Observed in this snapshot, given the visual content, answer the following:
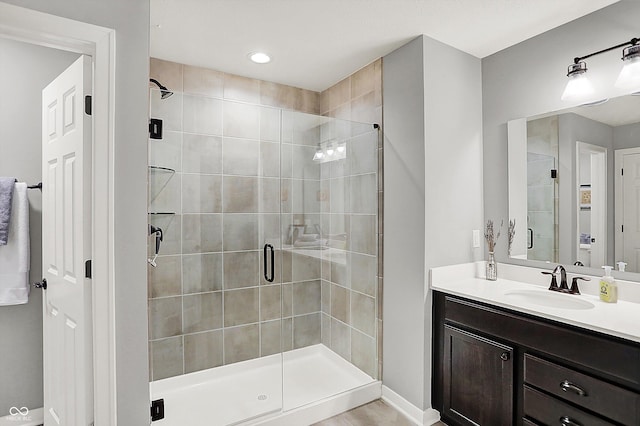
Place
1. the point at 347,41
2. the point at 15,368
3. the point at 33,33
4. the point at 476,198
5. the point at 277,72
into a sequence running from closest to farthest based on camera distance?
the point at 33,33 < the point at 15,368 < the point at 347,41 < the point at 476,198 < the point at 277,72

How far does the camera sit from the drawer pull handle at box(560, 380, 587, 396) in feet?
5.02

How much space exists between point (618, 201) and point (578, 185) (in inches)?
8.8

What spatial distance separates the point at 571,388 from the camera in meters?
1.56

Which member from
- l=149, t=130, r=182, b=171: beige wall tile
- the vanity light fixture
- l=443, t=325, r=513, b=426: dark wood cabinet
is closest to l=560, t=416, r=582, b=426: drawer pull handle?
l=443, t=325, r=513, b=426: dark wood cabinet

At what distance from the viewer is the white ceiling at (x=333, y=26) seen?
6.39 ft

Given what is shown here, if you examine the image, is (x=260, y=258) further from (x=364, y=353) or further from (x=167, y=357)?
(x=364, y=353)

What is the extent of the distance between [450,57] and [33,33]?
2409 mm

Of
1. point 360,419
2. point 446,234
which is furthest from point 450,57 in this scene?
point 360,419

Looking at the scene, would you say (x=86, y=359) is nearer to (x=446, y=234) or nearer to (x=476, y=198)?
(x=446, y=234)

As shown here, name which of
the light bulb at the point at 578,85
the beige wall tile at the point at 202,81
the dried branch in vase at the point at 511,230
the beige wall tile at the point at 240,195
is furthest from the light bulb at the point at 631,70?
the beige wall tile at the point at 202,81

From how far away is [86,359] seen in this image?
Result: 1.64 metres

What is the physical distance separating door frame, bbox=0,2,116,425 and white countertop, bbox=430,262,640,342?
190 centimetres

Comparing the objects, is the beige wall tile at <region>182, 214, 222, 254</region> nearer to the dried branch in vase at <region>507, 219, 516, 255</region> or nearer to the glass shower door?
the glass shower door

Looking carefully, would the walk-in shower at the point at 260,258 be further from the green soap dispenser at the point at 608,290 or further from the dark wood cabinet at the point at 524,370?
the green soap dispenser at the point at 608,290
